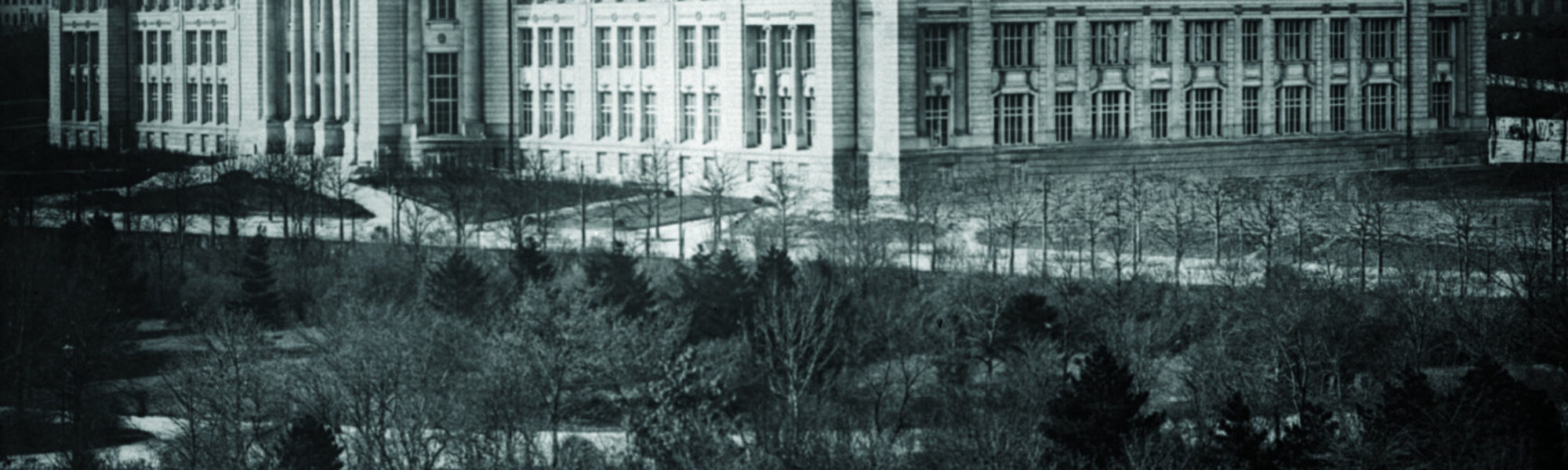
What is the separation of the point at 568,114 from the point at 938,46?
77.6 feet

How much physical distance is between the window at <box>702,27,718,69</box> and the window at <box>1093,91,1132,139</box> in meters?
15.3

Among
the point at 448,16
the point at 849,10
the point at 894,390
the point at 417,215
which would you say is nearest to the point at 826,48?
the point at 849,10

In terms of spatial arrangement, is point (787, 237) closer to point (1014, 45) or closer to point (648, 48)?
point (1014, 45)

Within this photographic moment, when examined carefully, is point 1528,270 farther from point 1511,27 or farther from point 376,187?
point 1511,27

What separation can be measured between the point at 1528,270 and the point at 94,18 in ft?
319

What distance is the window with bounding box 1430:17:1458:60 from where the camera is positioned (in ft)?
420

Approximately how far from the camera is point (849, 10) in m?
115

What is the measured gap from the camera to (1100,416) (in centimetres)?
6769

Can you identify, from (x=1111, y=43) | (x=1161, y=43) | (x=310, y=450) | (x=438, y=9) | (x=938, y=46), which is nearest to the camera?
(x=310, y=450)

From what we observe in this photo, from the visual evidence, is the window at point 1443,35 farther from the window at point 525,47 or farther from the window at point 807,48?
the window at point 525,47

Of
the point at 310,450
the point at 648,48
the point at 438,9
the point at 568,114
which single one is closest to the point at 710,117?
the point at 648,48

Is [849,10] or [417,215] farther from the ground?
[849,10]

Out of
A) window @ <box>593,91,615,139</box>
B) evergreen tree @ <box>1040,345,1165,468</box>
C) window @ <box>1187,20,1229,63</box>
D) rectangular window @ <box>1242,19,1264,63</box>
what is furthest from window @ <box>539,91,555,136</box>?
evergreen tree @ <box>1040,345,1165,468</box>

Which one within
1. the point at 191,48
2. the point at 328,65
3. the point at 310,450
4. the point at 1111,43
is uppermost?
the point at 191,48
